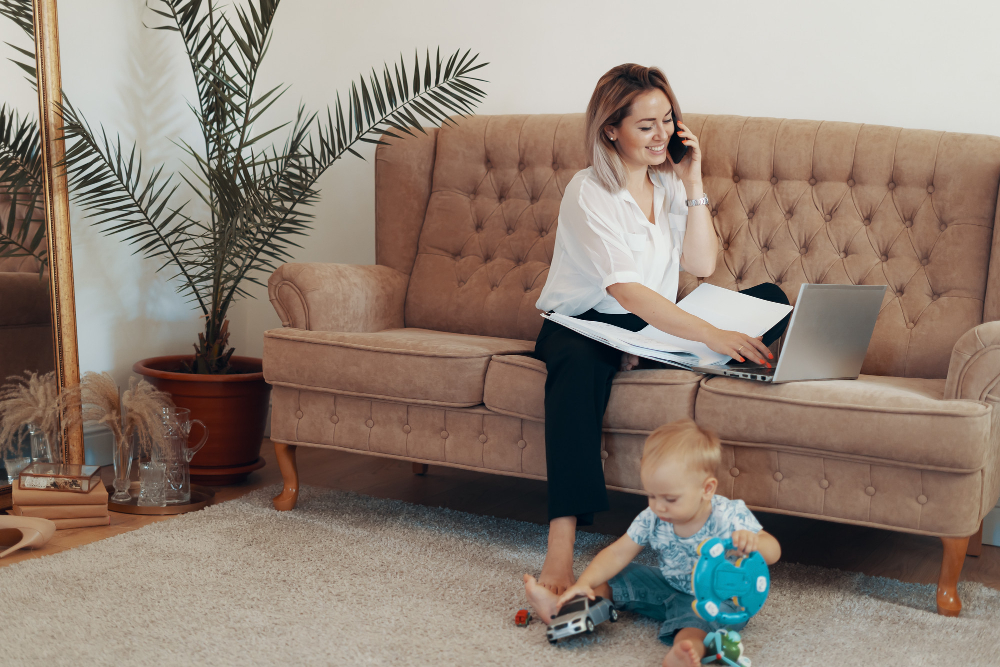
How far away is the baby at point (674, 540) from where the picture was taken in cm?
141

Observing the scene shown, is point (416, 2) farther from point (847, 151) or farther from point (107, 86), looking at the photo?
point (847, 151)

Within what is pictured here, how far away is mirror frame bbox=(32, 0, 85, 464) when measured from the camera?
2318 millimetres

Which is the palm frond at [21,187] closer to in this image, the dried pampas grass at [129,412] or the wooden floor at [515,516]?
the dried pampas grass at [129,412]

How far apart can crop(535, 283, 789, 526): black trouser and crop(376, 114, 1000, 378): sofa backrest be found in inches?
25.0

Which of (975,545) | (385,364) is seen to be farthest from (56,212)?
(975,545)

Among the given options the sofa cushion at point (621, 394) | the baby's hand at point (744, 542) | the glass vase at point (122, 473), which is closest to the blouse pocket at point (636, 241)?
the sofa cushion at point (621, 394)

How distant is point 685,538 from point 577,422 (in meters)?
0.33

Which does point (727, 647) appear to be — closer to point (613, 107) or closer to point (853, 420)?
point (853, 420)

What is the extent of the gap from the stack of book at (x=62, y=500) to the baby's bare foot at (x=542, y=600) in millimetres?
1182

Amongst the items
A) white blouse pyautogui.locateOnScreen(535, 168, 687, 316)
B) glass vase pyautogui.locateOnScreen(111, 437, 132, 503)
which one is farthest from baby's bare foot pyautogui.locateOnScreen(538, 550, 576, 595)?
glass vase pyautogui.locateOnScreen(111, 437, 132, 503)

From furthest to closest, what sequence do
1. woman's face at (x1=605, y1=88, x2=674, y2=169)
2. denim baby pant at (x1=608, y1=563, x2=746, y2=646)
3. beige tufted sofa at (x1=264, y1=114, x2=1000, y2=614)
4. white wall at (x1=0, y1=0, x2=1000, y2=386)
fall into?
white wall at (x1=0, y1=0, x2=1000, y2=386) < woman's face at (x1=605, y1=88, x2=674, y2=169) < beige tufted sofa at (x1=264, y1=114, x2=1000, y2=614) < denim baby pant at (x1=608, y1=563, x2=746, y2=646)

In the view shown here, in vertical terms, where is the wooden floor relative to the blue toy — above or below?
below

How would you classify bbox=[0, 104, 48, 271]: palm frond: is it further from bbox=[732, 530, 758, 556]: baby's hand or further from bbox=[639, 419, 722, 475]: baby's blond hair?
bbox=[732, 530, 758, 556]: baby's hand

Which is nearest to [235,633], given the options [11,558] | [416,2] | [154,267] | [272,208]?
[11,558]
